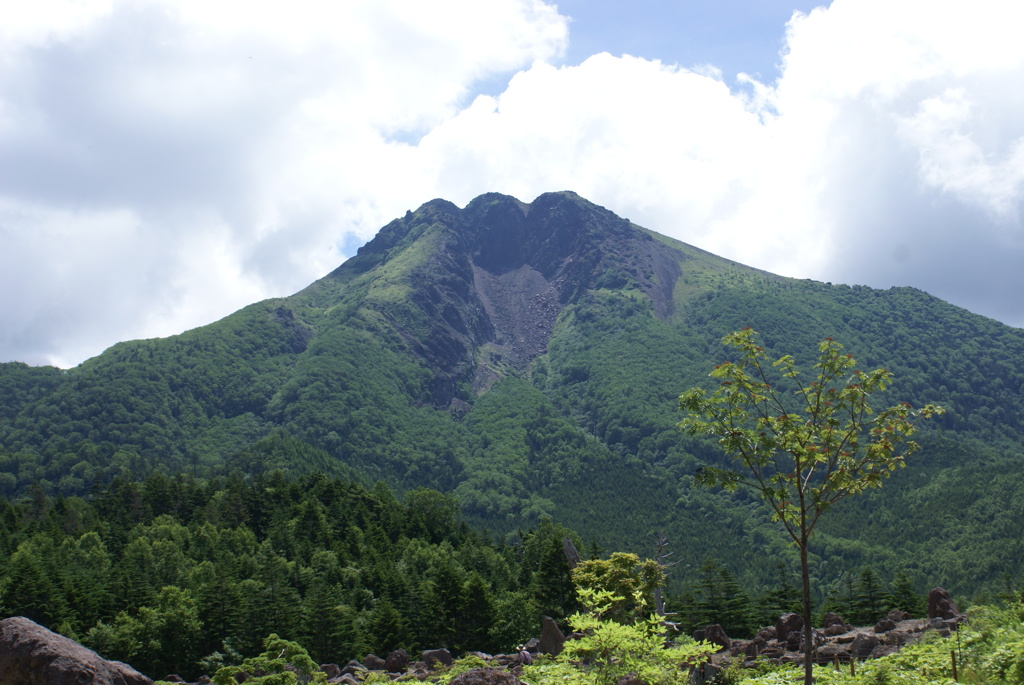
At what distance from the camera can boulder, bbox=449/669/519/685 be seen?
74.0 ft

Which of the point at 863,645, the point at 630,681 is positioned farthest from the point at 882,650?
the point at 630,681

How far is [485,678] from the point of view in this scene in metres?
22.7

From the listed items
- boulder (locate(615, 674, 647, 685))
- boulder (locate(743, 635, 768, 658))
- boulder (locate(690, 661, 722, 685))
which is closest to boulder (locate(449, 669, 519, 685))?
boulder (locate(615, 674, 647, 685))

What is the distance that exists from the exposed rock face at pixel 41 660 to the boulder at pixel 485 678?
1466cm

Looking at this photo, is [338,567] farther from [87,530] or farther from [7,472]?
[7,472]

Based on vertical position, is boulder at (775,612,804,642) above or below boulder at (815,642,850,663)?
below

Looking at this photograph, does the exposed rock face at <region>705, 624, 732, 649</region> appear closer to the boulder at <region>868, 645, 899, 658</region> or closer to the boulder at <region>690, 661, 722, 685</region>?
the boulder at <region>868, 645, 899, 658</region>

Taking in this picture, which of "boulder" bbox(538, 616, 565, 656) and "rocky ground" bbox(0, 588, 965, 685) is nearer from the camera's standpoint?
"rocky ground" bbox(0, 588, 965, 685)

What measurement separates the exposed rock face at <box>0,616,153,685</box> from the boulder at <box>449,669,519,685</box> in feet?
48.1

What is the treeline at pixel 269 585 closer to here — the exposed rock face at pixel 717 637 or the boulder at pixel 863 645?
the exposed rock face at pixel 717 637

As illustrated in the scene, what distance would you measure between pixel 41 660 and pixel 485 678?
16.8 metres

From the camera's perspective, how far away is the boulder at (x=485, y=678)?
2256 cm

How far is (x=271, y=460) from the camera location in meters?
181

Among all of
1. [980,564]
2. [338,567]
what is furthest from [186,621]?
[980,564]
